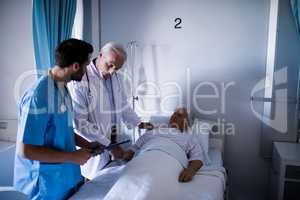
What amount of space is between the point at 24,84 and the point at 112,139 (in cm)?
88

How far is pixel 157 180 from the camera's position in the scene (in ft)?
5.14

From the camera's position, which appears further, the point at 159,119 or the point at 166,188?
the point at 159,119

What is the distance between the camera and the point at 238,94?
281 centimetres

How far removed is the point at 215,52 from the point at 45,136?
183 cm

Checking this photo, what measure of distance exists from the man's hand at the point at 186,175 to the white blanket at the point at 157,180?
26 millimetres

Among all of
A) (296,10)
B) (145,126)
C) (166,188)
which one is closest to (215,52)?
(296,10)

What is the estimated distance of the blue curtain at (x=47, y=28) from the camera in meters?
2.09

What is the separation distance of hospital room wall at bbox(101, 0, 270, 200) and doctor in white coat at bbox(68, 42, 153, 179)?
0.79 meters

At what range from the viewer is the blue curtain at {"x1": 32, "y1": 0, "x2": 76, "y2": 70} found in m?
2.09

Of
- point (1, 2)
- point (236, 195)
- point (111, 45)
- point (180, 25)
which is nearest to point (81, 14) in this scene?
point (1, 2)

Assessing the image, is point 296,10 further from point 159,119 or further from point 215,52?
point 159,119

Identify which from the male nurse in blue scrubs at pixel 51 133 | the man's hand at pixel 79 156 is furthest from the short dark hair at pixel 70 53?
the man's hand at pixel 79 156

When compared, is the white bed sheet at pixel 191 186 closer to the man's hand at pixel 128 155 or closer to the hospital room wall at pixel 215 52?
the man's hand at pixel 128 155

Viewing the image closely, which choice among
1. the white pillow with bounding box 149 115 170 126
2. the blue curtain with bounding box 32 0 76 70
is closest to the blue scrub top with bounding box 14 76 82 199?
the blue curtain with bounding box 32 0 76 70
